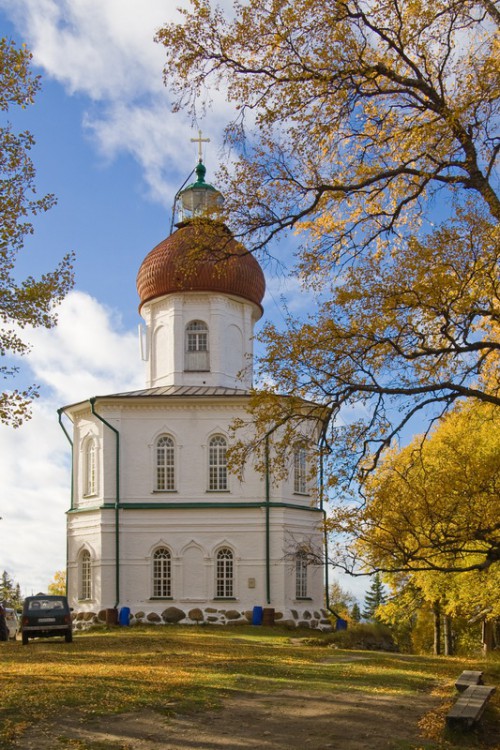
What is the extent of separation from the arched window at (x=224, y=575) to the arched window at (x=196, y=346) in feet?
22.8

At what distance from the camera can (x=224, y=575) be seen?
31109 mm

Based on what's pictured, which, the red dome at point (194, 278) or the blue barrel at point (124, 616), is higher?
the red dome at point (194, 278)

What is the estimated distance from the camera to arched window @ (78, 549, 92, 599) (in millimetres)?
31672

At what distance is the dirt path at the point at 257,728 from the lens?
942cm

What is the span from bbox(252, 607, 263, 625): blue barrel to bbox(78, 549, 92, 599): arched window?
564 centimetres

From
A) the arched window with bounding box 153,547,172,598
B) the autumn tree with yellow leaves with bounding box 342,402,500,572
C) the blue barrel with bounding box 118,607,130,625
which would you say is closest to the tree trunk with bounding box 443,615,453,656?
the arched window with bounding box 153,547,172,598

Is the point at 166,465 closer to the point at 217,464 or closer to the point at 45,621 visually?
the point at 217,464

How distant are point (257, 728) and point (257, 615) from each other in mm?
20165

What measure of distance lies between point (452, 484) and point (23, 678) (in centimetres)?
708

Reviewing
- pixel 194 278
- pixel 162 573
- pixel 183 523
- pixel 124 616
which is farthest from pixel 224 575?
pixel 194 278

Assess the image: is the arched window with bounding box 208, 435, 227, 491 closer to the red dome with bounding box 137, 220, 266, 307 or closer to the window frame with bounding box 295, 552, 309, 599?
the window frame with bounding box 295, 552, 309, 599

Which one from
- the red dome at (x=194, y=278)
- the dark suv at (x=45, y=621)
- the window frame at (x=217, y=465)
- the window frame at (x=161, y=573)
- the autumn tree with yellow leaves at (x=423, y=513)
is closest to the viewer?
the autumn tree with yellow leaves at (x=423, y=513)

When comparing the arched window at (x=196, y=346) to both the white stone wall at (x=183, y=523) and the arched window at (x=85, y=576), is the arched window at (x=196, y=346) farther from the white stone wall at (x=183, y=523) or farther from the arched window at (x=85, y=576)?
the arched window at (x=85, y=576)

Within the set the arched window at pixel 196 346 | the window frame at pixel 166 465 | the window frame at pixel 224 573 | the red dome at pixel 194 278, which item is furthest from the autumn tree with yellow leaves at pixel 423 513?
the arched window at pixel 196 346
